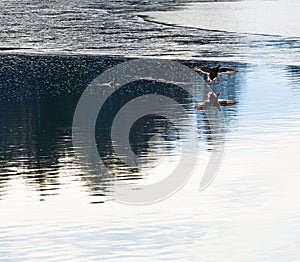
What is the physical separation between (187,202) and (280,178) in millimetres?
1784

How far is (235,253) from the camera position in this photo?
11.7 metres

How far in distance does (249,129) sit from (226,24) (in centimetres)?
2513

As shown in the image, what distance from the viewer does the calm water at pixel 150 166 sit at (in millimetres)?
12039

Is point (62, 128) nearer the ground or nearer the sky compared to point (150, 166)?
nearer the sky

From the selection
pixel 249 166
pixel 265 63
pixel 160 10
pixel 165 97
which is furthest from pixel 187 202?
pixel 160 10

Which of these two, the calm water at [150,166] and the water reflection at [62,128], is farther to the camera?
the water reflection at [62,128]

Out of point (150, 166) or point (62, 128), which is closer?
point (150, 166)

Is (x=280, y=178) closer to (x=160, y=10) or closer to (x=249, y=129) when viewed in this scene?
(x=249, y=129)

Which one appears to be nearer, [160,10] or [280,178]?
[280,178]

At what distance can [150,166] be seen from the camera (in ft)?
53.2

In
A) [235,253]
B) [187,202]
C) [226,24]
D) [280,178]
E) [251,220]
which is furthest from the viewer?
[226,24]

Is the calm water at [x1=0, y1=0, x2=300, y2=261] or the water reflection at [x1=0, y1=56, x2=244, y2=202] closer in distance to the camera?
the calm water at [x1=0, y1=0, x2=300, y2=261]

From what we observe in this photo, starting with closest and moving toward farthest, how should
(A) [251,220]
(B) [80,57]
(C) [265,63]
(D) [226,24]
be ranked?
1. (A) [251,220]
2. (C) [265,63]
3. (B) [80,57]
4. (D) [226,24]

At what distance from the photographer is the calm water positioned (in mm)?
12039
